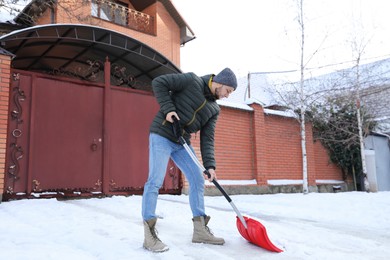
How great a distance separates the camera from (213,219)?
173 inches

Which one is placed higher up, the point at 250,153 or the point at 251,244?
the point at 250,153

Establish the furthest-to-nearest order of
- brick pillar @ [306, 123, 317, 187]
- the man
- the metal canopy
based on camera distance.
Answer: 1. brick pillar @ [306, 123, 317, 187]
2. the metal canopy
3. the man

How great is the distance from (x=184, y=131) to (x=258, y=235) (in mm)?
1085

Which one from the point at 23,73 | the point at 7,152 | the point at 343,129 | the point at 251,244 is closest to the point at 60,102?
the point at 23,73

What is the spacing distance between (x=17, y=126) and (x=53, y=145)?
0.65 m

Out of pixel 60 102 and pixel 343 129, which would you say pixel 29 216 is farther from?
pixel 343 129

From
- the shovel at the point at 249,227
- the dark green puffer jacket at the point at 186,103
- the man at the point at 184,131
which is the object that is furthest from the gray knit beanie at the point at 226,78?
the shovel at the point at 249,227

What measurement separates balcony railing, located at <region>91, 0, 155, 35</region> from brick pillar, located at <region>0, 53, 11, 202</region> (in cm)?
688

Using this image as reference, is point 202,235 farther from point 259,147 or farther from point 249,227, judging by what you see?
point 259,147

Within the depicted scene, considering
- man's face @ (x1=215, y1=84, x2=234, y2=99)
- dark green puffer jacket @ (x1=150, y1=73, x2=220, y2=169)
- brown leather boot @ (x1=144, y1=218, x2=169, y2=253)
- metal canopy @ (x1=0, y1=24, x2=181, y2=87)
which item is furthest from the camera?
metal canopy @ (x1=0, y1=24, x2=181, y2=87)

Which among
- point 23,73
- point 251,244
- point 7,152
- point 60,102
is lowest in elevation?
point 251,244

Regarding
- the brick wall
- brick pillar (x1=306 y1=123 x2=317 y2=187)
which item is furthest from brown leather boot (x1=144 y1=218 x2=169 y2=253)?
brick pillar (x1=306 y1=123 x2=317 y2=187)

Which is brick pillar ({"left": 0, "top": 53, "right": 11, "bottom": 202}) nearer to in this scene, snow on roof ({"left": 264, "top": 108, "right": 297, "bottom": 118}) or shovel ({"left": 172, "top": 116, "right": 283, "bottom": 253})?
shovel ({"left": 172, "top": 116, "right": 283, "bottom": 253})

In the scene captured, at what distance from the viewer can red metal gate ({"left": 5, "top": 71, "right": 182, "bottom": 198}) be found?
5.56 m
